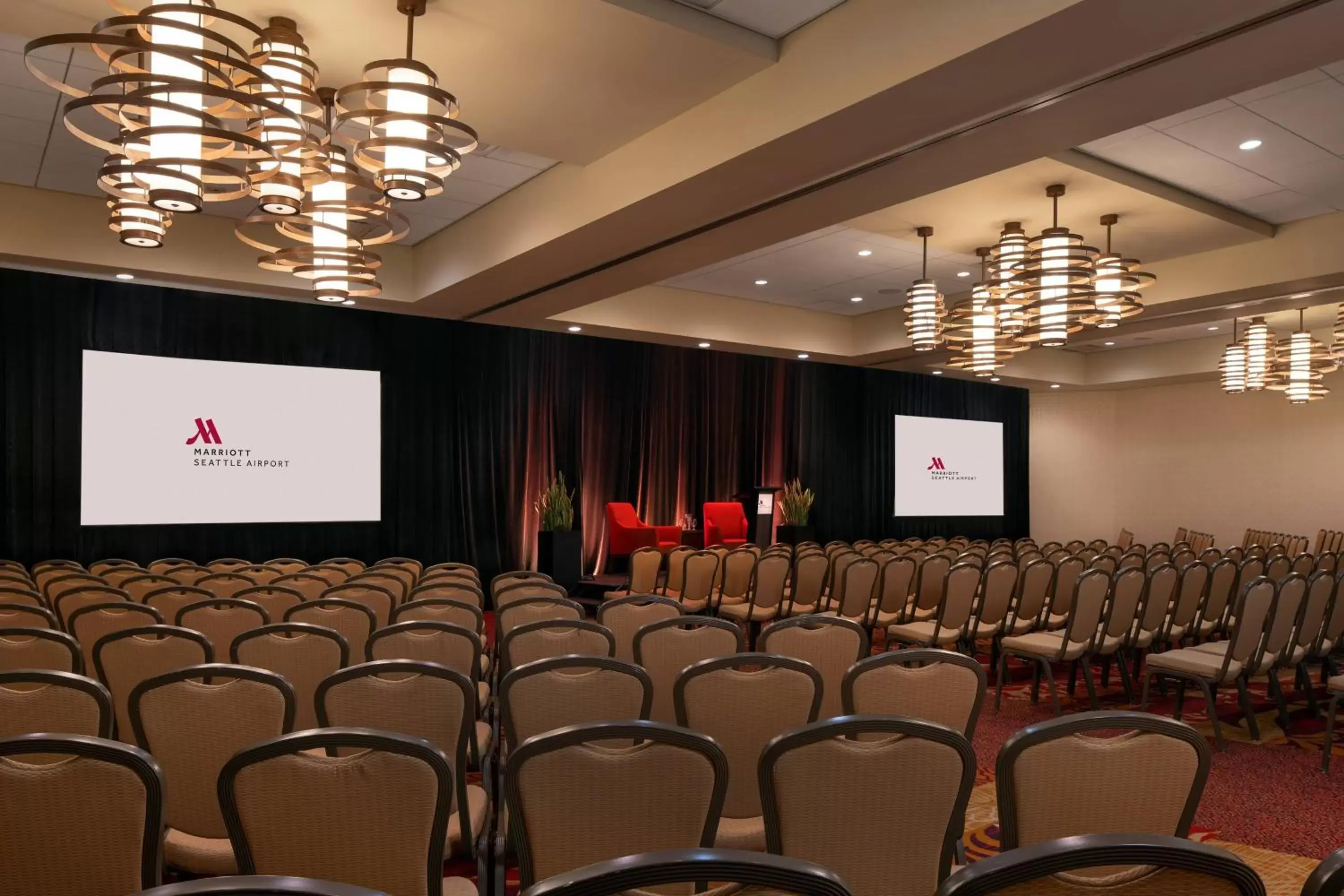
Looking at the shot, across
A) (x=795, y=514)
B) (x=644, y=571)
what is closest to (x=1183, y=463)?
(x=795, y=514)

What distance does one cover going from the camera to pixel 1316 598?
20.3 ft

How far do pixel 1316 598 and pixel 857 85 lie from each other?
4439 mm

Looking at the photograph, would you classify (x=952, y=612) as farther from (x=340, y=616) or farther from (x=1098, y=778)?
(x=1098, y=778)

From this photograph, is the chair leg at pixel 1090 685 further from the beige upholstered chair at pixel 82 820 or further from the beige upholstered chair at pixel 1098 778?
the beige upholstered chair at pixel 82 820

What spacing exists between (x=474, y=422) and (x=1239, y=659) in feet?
30.5

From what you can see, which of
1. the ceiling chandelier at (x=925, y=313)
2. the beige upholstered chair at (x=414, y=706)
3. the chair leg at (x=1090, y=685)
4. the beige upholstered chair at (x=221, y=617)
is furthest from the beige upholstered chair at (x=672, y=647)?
the ceiling chandelier at (x=925, y=313)

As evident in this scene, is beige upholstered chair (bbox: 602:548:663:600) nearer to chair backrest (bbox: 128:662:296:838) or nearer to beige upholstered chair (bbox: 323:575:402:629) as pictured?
beige upholstered chair (bbox: 323:575:402:629)

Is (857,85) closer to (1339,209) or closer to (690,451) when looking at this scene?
(1339,209)

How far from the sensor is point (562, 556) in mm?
11828

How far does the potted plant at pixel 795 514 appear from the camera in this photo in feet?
48.0

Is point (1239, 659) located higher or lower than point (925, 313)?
lower

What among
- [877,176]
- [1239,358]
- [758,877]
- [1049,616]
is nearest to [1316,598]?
[1049,616]

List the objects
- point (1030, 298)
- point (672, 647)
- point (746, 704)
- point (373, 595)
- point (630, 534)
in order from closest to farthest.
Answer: point (746, 704) < point (672, 647) < point (373, 595) < point (1030, 298) < point (630, 534)

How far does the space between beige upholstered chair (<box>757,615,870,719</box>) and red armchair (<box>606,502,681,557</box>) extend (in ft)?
29.0
